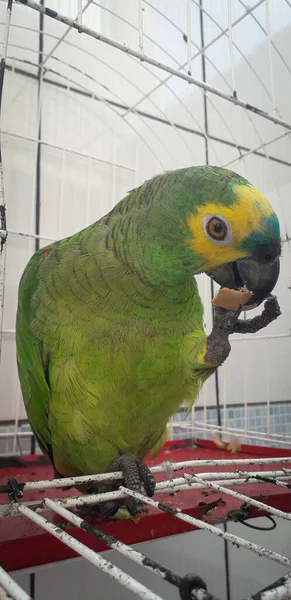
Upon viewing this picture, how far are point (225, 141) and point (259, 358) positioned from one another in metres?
1.13

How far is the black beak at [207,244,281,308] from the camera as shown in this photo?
71cm

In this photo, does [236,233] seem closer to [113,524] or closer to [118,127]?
[113,524]

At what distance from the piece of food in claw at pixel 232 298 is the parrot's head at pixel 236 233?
1 centimetres

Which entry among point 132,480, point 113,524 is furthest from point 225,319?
point 113,524

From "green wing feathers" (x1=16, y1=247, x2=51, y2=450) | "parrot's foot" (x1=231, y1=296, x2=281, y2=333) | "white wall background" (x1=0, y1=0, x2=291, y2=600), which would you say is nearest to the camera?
"parrot's foot" (x1=231, y1=296, x2=281, y2=333)

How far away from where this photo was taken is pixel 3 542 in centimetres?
71

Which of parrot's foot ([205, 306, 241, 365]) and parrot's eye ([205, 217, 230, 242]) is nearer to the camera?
parrot's eye ([205, 217, 230, 242])

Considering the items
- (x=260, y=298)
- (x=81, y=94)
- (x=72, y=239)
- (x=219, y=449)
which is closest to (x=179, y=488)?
(x=260, y=298)

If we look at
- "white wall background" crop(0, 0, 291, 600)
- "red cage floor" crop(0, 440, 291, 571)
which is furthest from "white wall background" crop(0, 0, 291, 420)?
"red cage floor" crop(0, 440, 291, 571)

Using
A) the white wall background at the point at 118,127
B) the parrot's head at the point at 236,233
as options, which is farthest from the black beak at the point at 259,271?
the white wall background at the point at 118,127

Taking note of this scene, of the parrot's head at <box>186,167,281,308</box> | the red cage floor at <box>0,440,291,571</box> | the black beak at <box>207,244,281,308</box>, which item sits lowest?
the red cage floor at <box>0,440,291,571</box>

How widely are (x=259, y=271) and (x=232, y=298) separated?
7cm

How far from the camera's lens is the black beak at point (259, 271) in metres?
0.71

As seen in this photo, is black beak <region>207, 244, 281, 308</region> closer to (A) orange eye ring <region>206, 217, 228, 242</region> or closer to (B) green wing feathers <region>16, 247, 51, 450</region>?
(A) orange eye ring <region>206, 217, 228, 242</region>
